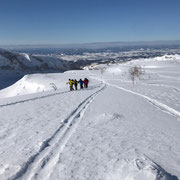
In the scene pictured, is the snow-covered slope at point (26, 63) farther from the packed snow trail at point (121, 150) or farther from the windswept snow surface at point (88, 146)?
the packed snow trail at point (121, 150)

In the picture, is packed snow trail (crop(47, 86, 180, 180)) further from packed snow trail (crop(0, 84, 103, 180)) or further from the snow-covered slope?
the snow-covered slope

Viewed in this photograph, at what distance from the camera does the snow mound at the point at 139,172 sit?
13.3 ft

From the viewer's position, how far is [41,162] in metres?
4.97

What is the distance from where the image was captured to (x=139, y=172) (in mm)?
4188

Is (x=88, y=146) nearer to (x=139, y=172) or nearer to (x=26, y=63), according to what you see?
(x=139, y=172)

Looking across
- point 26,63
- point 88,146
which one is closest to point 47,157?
point 88,146

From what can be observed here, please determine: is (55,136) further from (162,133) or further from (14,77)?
(14,77)

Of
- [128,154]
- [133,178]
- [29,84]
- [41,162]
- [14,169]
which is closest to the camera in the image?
[133,178]

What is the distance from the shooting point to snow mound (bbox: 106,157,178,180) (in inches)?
159

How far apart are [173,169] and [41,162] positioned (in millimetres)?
2973

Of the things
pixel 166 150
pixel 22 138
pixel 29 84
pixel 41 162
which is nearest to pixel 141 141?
pixel 166 150

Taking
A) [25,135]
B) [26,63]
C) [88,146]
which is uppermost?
[88,146]

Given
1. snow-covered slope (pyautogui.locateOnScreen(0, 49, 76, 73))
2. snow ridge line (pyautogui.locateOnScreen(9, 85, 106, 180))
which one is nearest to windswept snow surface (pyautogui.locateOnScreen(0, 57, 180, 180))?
snow ridge line (pyautogui.locateOnScreen(9, 85, 106, 180))

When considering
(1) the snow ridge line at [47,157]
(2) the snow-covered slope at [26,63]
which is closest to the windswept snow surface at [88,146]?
(1) the snow ridge line at [47,157]
